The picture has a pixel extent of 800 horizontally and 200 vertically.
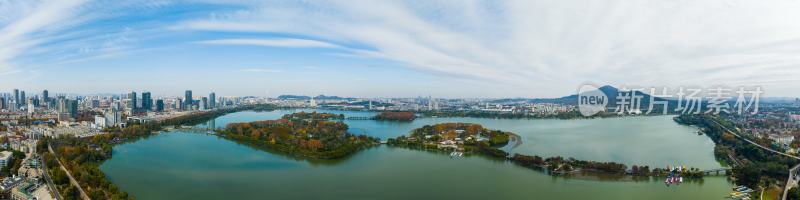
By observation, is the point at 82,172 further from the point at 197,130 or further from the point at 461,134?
the point at 461,134

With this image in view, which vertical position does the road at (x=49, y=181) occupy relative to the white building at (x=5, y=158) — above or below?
below

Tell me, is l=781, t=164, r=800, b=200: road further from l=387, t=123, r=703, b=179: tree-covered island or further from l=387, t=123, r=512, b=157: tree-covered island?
l=387, t=123, r=512, b=157: tree-covered island

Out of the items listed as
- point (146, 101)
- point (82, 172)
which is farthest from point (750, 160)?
point (146, 101)

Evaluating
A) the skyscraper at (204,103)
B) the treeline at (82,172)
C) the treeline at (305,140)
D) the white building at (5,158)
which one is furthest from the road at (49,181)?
the skyscraper at (204,103)

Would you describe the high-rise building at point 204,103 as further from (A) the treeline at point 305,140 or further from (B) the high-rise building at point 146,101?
(A) the treeline at point 305,140

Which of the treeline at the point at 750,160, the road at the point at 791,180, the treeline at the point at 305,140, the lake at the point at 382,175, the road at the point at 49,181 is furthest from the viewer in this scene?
the treeline at the point at 305,140

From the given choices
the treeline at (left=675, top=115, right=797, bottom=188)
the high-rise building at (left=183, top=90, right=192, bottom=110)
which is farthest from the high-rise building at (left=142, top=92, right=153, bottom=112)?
the treeline at (left=675, top=115, right=797, bottom=188)

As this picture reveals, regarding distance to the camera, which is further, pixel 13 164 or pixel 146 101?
pixel 146 101
